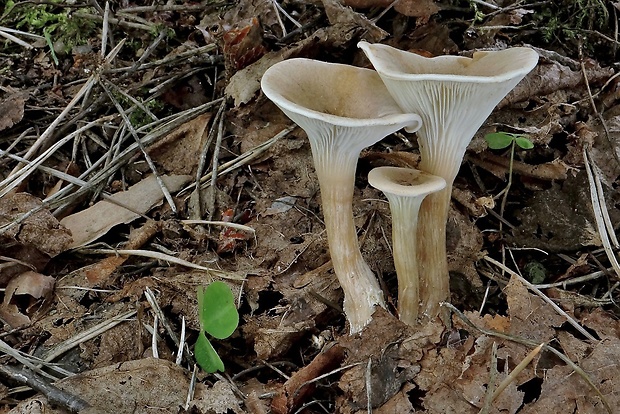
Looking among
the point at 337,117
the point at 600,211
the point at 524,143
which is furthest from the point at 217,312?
the point at 600,211

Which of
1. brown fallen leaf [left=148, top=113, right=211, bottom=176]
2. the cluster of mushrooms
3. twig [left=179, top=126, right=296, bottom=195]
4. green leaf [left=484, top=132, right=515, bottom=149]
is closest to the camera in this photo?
the cluster of mushrooms

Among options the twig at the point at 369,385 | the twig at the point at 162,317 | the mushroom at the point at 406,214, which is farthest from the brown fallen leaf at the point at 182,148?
the twig at the point at 369,385

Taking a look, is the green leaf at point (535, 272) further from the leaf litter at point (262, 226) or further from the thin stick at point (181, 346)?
the thin stick at point (181, 346)

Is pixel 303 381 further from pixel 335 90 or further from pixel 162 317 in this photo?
pixel 335 90

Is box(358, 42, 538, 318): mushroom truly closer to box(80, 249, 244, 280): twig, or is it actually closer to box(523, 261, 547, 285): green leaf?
box(523, 261, 547, 285): green leaf

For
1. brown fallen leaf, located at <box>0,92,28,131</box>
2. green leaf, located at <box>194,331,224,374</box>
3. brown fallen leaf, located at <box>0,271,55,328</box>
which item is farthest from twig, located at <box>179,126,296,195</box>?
brown fallen leaf, located at <box>0,92,28,131</box>

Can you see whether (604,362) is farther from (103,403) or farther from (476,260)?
(103,403)

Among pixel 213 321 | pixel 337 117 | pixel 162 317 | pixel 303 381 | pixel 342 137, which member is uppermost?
pixel 337 117
